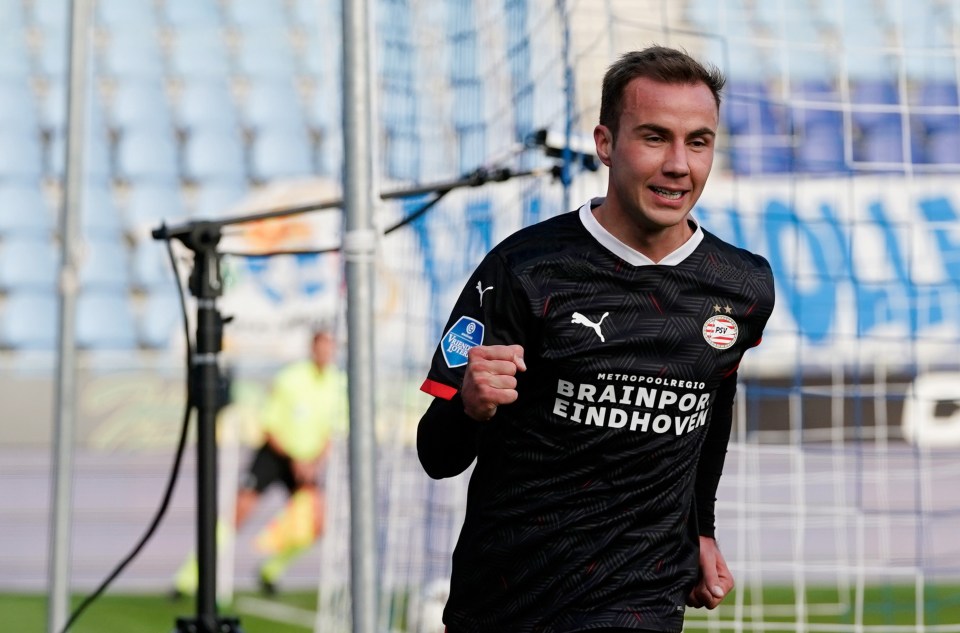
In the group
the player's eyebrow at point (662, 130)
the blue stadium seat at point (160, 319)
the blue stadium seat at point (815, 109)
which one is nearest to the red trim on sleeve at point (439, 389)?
the player's eyebrow at point (662, 130)

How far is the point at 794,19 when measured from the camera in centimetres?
1196

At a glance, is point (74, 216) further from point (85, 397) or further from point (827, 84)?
point (827, 84)

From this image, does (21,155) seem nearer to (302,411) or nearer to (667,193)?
(302,411)

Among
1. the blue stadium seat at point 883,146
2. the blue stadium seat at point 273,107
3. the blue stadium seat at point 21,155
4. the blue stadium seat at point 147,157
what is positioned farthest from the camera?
the blue stadium seat at point 273,107

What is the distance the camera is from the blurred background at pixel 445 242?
4.55 metres

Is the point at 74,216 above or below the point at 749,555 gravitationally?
above

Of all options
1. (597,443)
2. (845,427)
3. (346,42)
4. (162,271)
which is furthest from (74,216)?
(162,271)

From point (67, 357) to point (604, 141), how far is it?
1.99 meters

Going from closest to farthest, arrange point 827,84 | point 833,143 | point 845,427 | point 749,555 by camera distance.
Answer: point 749,555 → point 845,427 → point 827,84 → point 833,143

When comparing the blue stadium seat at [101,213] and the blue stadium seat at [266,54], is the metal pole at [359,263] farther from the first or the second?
the blue stadium seat at [266,54]

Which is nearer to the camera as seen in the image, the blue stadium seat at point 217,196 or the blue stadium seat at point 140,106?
the blue stadium seat at point 217,196

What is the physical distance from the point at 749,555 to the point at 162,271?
18.7ft

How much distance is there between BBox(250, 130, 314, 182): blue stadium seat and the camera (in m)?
12.2

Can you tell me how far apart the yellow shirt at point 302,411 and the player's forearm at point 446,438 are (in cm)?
590
